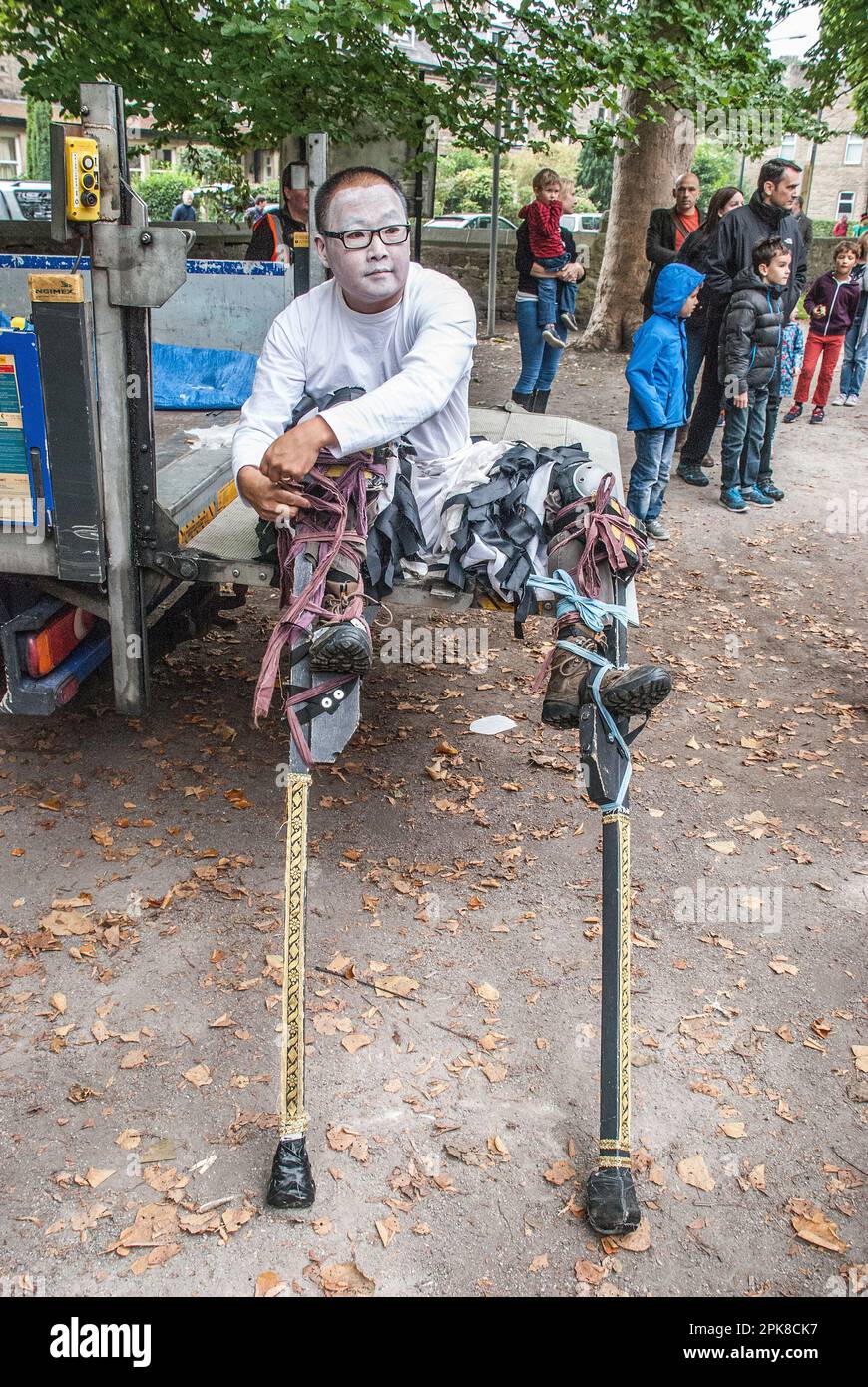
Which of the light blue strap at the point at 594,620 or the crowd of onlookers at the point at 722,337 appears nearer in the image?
the light blue strap at the point at 594,620

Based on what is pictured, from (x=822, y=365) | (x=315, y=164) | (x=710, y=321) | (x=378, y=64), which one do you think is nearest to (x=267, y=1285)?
(x=315, y=164)

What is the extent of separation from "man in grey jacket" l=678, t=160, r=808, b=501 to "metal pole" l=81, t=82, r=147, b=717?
5510mm

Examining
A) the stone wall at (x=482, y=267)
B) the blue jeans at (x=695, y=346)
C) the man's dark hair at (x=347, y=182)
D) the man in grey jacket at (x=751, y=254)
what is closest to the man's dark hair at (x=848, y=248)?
the man in grey jacket at (x=751, y=254)

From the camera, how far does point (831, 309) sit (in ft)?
34.7

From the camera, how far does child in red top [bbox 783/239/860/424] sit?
10586mm

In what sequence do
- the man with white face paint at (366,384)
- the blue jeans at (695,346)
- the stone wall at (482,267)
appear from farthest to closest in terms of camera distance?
1. the stone wall at (482,267)
2. the blue jeans at (695,346)
3. the man with white face paint at (366,384)

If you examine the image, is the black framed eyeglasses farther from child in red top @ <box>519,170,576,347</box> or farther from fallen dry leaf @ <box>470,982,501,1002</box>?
child in red top @ <box>519,170,576,347</box>

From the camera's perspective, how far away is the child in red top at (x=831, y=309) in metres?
10.6

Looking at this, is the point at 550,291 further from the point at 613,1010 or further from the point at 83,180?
the point at 613,1010

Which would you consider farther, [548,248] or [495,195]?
[495,195]

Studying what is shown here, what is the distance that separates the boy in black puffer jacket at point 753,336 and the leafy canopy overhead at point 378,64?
1509mm

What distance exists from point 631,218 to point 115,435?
11.4 meters

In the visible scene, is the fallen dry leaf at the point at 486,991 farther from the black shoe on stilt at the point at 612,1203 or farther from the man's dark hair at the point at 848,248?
the man's dark hair at the point at 848,248

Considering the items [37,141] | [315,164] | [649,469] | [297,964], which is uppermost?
[37,141]
